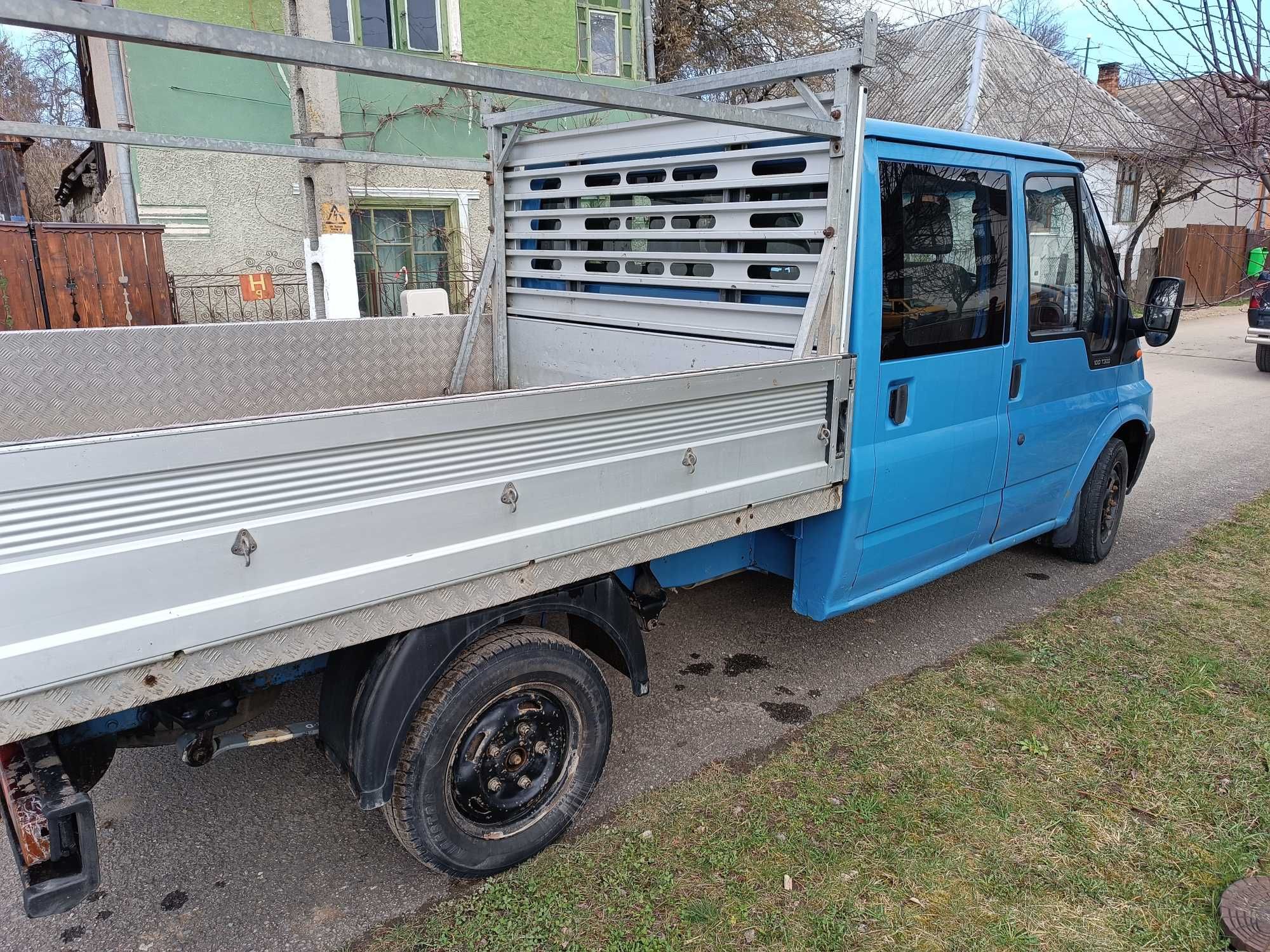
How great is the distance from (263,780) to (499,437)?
1.90 meters

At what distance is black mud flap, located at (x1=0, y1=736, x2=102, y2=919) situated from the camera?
202cm

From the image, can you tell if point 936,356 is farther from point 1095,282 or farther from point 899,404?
point 1095,282

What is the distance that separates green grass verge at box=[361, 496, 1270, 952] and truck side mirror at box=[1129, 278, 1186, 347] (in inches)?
66.8

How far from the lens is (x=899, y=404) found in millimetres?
3678

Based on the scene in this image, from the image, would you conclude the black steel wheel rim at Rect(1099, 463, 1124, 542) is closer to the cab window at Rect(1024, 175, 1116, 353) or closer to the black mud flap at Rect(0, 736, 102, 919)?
the cab window at Rect(1024, 175, 1116, 353)

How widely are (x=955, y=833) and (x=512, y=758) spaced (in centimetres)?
150

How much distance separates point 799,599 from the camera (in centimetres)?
372

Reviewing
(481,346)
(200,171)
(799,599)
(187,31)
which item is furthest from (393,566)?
(200,171)

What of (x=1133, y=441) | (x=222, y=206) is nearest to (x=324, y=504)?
(x=1133, y=441)

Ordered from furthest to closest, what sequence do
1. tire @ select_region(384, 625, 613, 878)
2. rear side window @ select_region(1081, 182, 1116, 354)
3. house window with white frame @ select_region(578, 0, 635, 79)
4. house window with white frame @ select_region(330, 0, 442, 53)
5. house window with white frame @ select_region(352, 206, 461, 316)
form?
house window with white frame @ select_region(578, 0, 635, 79)
house window with white frame @ select_region(352, 206, 461, 316)
house window with white frame @ select_region(330, 0, 442, 53)
rear side window @ select_region(1081, 182, 1116, 354)
tire @ select_region(384, 625, 613, 878)

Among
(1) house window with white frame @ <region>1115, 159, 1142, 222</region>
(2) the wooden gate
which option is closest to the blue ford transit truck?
(2) the wooden gate

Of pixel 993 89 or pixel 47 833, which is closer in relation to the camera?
pixel 47 833

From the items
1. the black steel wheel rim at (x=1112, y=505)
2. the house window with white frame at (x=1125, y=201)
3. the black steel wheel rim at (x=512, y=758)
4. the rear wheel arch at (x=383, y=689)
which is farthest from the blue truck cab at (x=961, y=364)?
the house window with white frame at (x=1125, y=201)

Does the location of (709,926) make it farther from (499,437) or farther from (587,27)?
(587,27)
